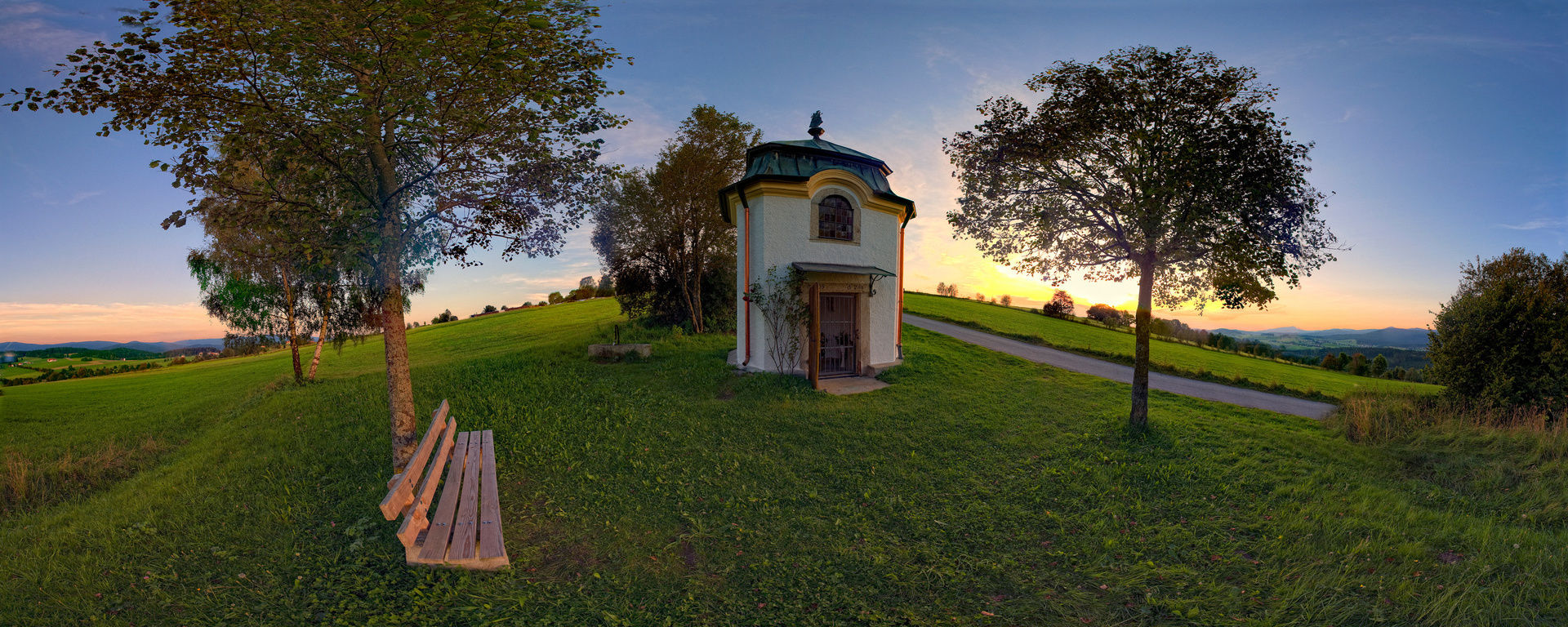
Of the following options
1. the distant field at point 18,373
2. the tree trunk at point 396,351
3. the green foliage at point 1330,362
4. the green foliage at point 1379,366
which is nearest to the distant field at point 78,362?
the distant field at point 18,373

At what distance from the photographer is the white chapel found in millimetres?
13539

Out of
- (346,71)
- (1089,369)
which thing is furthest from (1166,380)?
(346,71)

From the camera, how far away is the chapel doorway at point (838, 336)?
14195mm

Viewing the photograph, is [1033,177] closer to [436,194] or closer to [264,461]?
[436,194]

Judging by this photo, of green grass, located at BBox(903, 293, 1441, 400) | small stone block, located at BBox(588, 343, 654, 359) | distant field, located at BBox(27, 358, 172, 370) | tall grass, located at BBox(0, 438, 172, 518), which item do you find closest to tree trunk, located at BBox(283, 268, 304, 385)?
tall grass, located at BBox(0, 438, 172, 518)

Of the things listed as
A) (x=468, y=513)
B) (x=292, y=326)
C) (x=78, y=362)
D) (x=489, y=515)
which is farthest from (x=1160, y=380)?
(x=78, y=362)

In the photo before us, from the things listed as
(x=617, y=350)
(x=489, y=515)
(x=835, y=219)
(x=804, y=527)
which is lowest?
(x=804, y=527)

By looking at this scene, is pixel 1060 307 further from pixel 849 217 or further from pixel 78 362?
pixel 78 362

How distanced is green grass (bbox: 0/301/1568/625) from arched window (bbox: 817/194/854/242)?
17.8 feet

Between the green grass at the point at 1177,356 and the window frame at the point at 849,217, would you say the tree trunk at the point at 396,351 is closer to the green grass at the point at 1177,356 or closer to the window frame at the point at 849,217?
the window frame at the point at 849,217

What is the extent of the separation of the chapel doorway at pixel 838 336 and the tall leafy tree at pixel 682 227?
8984 mm

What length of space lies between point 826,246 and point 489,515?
1080 cm

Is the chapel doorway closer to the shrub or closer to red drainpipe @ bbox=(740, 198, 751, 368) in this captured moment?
red drainpipe @ bbox=(740, 198, 751, 368)

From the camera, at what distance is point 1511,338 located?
32.3ft
